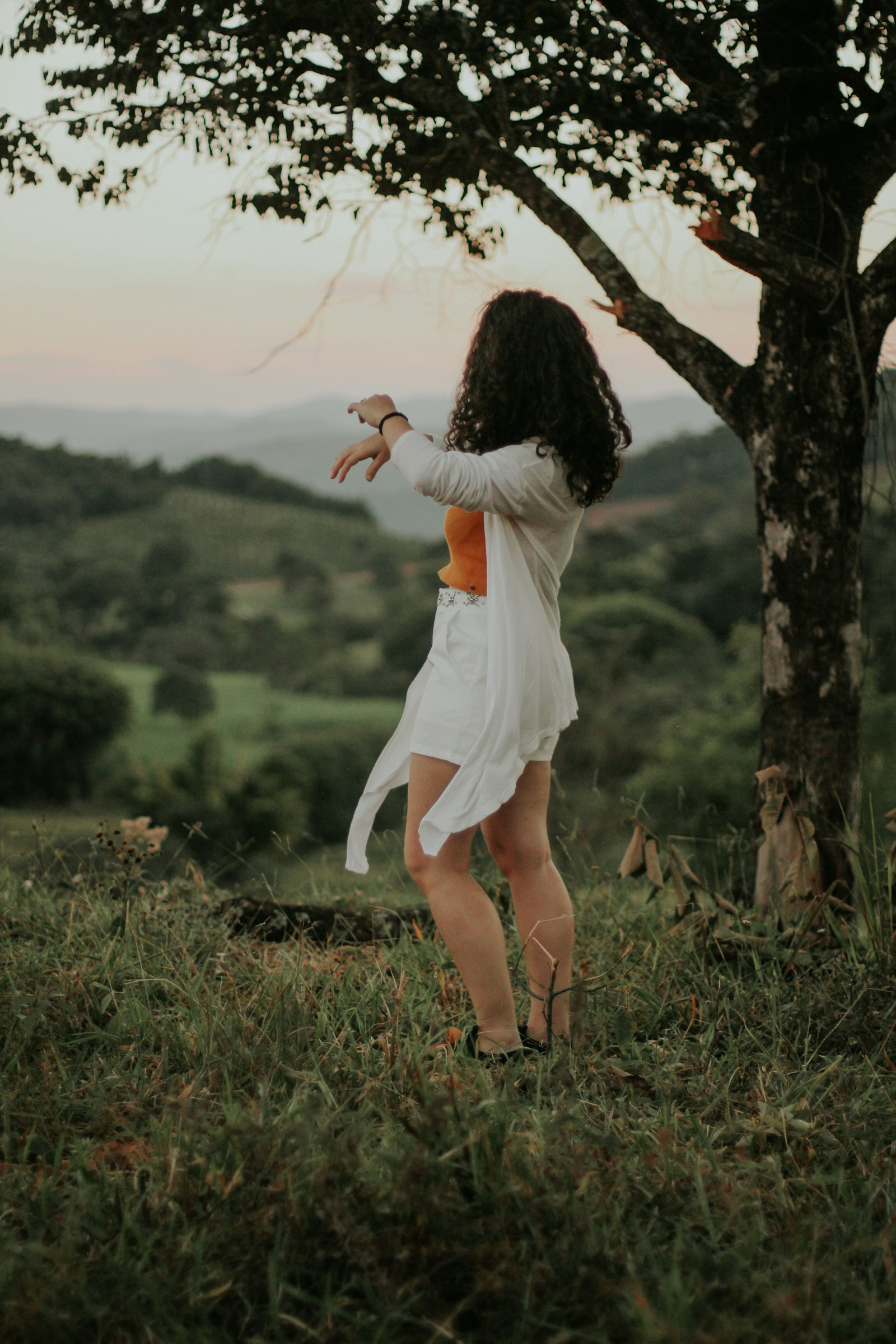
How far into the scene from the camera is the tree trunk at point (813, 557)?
3574 millimetres

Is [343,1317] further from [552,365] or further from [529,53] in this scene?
[529,53]

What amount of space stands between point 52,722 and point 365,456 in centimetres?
2484

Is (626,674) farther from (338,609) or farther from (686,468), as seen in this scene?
(686,468)

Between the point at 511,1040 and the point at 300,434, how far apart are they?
6885 cm

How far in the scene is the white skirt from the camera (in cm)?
263

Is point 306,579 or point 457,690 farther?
point 306,579

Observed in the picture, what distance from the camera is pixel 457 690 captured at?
2.65m

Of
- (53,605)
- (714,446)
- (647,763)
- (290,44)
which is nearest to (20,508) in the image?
(53,605)

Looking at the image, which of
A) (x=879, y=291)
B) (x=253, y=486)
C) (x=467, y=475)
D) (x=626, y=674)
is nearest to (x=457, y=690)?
(x=467, y=475)

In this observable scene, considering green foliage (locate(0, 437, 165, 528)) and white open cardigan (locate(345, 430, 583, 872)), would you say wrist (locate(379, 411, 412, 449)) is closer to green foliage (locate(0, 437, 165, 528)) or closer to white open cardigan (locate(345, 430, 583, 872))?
white open cardigan (locate(345, 430, 583, 872))

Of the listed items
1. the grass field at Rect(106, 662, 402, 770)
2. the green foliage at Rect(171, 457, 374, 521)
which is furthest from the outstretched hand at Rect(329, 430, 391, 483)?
the green foliage at Rect(171, 457, 374, 521)

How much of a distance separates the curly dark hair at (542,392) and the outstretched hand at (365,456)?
0.66 feet

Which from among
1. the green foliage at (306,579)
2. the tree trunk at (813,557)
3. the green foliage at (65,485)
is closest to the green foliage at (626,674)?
the green foliage at (306,579)

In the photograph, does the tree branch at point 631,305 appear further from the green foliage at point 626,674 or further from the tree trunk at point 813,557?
the green foliage at point 626,674
